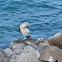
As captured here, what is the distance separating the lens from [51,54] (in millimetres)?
4047

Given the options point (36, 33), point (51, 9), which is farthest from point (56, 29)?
point (51, 9)

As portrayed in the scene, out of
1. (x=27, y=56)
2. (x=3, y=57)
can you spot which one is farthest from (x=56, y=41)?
(x=3, y=57)

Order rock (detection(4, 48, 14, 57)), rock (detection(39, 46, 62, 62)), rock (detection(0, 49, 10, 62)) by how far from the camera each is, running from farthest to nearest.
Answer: rock (detection(4, 48, 14, 57)) → rock (detection(0, 49, 10, 62)) → rock (detection(39, 46, 62, 62))

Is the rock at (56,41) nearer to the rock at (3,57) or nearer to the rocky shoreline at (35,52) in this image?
the rocky shoreline at (35,52)

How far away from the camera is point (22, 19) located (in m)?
9.46

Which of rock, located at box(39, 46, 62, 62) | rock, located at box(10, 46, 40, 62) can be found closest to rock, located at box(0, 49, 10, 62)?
rock, located at box(10, 46, 40, 62)

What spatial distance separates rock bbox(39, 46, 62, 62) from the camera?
13.0 ft

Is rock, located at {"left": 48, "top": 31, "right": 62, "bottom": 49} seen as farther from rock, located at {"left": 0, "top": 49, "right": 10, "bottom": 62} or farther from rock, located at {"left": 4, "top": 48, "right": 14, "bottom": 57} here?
rock, located at {"left": 0, "top": 49, "right": 10, "bottom": 62}

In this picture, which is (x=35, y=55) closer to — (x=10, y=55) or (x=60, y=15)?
(x=10, y=55)

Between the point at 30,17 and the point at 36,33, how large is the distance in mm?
1632

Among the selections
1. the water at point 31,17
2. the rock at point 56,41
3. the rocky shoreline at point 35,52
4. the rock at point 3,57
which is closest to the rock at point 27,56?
the rocky shoreline at point 35,52

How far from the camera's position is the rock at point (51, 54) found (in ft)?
13.0

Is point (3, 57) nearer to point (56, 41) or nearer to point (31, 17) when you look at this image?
point (56, 41)

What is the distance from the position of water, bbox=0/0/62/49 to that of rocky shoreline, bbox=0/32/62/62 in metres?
2.53
